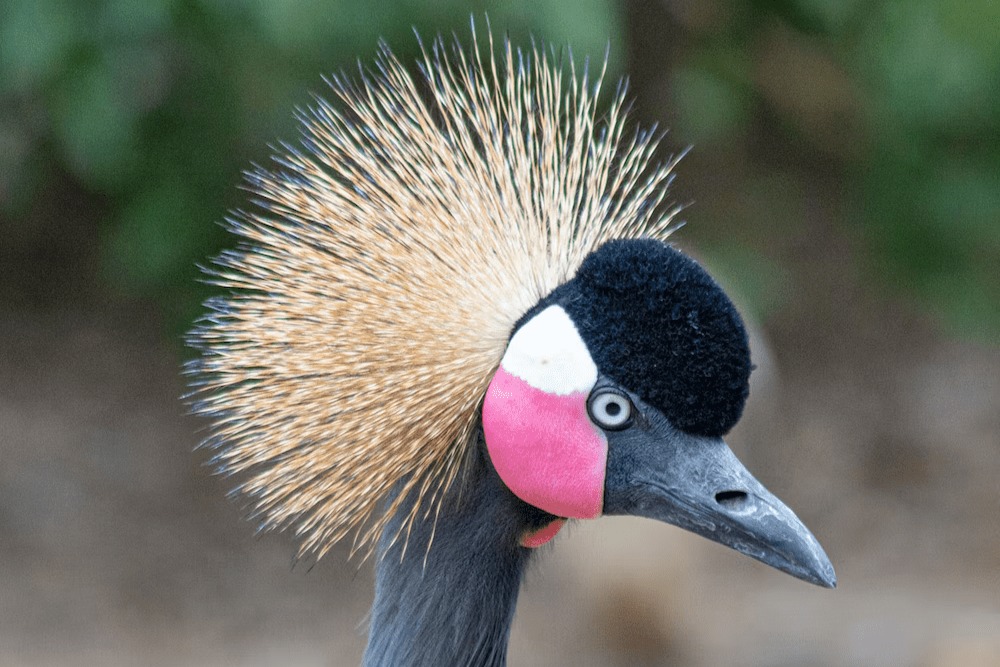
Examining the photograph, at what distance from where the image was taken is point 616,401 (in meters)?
1.19

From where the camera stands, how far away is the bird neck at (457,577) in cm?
132

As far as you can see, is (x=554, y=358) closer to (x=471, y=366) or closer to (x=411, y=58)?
(x=471, y=366)

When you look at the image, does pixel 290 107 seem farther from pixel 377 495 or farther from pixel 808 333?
pixel 808 333

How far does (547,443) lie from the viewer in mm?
1209

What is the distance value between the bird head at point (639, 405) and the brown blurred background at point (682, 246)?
Result: 848 mm

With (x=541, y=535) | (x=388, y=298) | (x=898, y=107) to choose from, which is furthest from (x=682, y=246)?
(x=388, y=298)

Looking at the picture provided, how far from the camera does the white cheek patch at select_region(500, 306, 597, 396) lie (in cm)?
118

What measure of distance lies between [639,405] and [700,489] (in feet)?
0.35

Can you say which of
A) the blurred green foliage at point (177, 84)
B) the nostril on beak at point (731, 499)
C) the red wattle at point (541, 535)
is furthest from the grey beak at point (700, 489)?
the blurred green foliage at point (177, 84)

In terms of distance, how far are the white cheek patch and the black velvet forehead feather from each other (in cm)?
1

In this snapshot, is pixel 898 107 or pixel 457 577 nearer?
pixel 457 577

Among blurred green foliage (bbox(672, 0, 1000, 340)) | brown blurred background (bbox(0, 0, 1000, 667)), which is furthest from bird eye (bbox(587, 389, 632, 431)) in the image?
blurred green foliage (bbox(672, 0, 1000, 340))

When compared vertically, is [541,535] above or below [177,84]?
below

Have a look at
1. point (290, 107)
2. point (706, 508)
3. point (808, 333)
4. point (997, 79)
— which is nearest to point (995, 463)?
point (808, 333)
